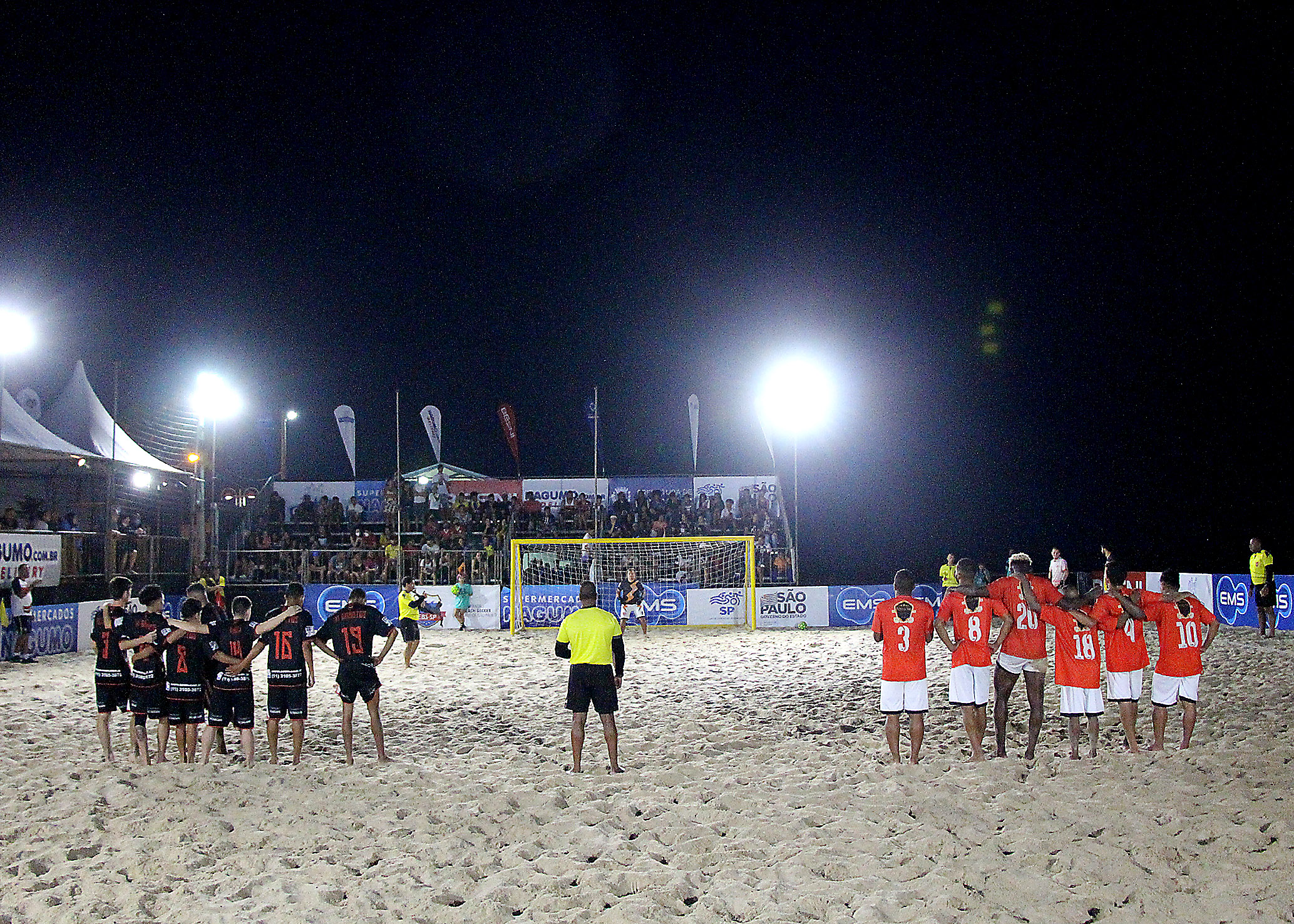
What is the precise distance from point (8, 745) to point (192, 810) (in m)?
3.68

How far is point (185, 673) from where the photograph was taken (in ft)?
26.1

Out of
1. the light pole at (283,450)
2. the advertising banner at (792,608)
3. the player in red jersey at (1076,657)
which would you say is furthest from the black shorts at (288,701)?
the light pole at (283,450)

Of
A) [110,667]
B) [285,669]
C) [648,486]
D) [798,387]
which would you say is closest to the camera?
[285,669]

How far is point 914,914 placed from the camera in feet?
14.8

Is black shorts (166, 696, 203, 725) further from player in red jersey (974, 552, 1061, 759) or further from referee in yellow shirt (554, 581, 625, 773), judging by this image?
player in red jersey (974, 552, 1061, 759)

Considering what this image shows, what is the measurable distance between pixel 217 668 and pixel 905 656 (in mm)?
5846

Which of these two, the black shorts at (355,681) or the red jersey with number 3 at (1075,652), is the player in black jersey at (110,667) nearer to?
the black shorts at (355,681)

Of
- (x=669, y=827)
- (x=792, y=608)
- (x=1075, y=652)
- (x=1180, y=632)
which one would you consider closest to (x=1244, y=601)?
(x=792, y=608)

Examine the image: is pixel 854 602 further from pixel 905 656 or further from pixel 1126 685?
pixel 905 656

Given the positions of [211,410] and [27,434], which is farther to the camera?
[211,410]

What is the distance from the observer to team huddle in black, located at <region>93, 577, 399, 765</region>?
25.9ft

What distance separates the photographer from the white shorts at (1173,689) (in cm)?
773

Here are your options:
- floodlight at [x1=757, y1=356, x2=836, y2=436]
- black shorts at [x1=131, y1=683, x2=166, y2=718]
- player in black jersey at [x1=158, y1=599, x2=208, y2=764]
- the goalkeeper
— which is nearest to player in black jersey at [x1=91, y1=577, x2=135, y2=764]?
black shorts at [x1=131, y1=683, x2=166, y2=718]

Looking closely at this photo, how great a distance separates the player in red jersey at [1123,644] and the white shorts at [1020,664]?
52 centimetres
